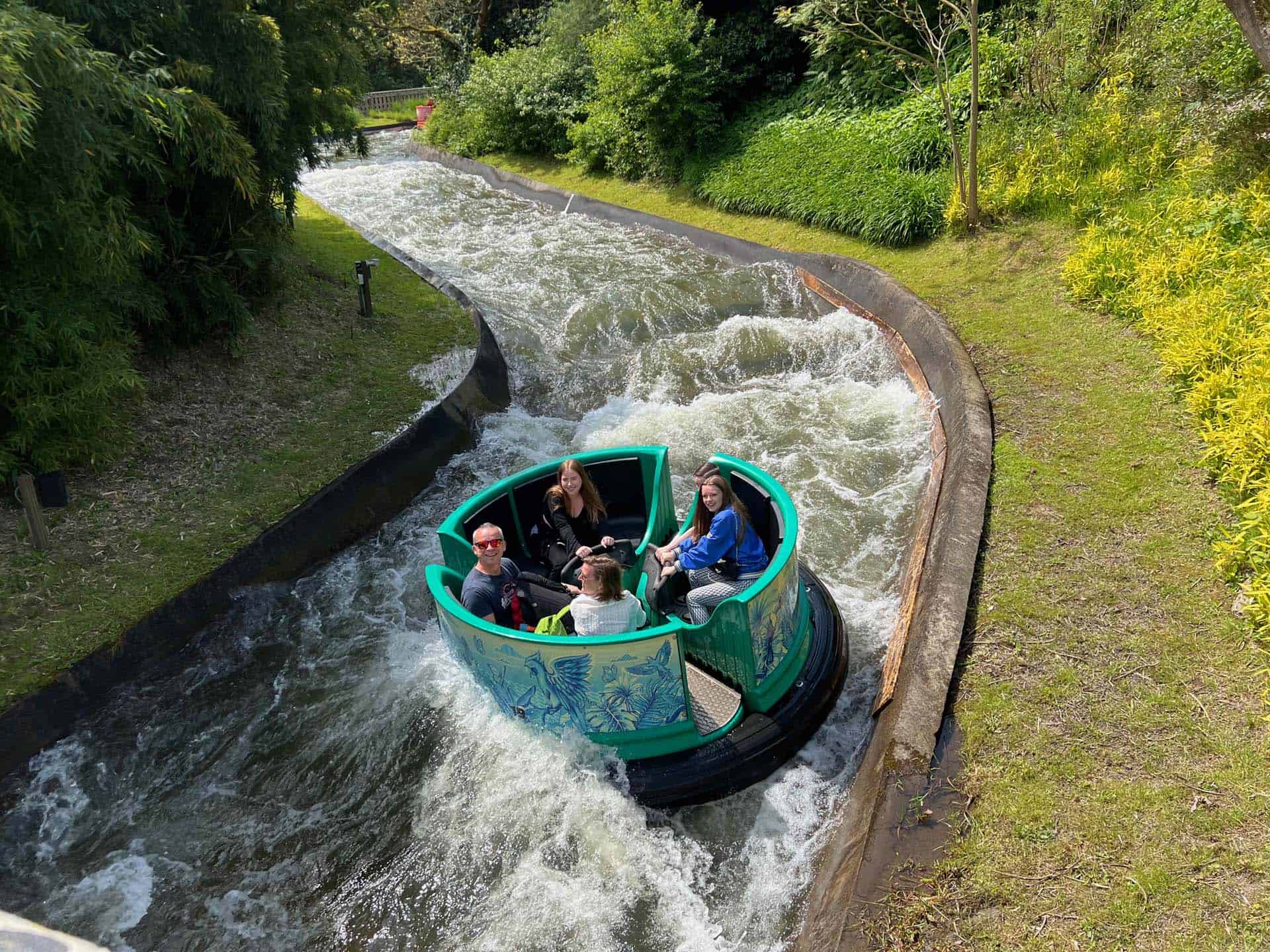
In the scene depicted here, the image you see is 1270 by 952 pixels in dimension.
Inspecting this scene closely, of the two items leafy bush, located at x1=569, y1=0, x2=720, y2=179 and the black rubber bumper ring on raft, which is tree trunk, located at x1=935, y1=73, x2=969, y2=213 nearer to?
leafy bush, located at x1=569, y1=0, x2=720, y2=179

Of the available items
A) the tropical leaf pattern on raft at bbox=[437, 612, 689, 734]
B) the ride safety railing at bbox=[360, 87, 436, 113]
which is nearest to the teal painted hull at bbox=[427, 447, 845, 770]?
the tropical leaf pattern on raft at bbox=[437, 612, 689, 734]

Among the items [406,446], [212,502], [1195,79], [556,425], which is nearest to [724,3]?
[1195,79]

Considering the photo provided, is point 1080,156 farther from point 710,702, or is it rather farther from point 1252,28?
point 710,702

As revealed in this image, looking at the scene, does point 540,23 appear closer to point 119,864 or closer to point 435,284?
point 435,284

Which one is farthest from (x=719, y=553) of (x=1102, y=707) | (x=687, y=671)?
(x=1102, y=707)

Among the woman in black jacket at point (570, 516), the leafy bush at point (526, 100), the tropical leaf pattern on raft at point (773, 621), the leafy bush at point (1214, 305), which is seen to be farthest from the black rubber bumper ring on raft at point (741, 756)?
the leafy bush at point (526, 100)

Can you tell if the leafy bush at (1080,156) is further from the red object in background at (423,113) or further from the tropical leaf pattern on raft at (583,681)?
the red object in background at (423,113)
